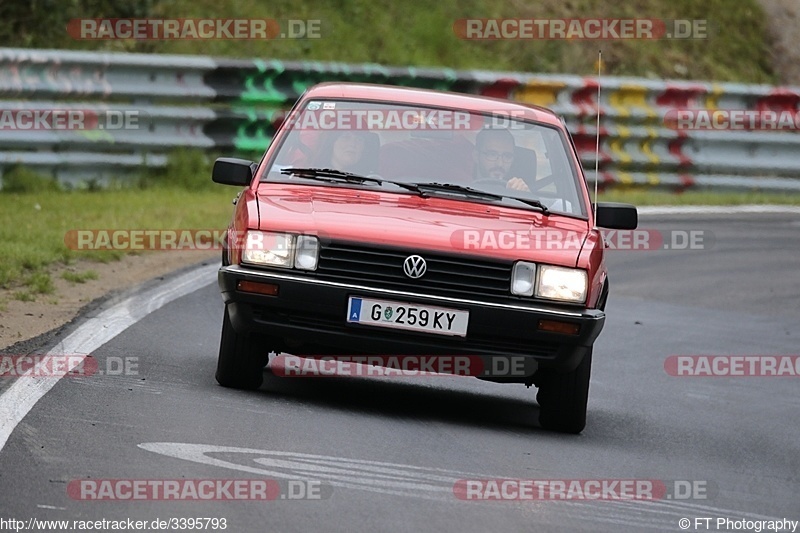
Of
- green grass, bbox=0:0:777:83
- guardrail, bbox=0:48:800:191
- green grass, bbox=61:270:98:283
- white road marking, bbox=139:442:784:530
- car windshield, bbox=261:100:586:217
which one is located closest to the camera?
white road marking, bbox=139:442:784:530

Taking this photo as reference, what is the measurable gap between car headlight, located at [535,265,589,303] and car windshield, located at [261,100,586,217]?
2.22 feet

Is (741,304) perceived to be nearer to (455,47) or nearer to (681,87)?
(681,87)

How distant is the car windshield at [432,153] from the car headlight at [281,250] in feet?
2.43

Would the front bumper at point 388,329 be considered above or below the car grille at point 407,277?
below

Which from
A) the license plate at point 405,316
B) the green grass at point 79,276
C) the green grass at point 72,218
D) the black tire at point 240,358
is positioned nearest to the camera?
the license plate at point 405,316

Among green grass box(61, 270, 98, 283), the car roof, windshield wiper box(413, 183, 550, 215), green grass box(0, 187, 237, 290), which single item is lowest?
green grass box(61, 270, 98, 283)

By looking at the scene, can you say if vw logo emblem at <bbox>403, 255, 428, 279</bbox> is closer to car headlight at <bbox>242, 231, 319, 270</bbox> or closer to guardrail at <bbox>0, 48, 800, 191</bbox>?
car headlight at <bbox>242, 231, 319, 270</bbox>

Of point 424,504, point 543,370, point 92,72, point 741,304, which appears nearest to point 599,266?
point 543,370

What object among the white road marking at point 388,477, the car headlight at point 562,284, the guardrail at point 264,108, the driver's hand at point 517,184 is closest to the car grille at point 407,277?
the car headlight at point 562,284

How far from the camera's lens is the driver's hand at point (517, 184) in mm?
8289

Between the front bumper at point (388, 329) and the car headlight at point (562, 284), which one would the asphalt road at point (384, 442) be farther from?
the car headlight at point (562, 284)

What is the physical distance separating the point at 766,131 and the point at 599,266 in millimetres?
14179

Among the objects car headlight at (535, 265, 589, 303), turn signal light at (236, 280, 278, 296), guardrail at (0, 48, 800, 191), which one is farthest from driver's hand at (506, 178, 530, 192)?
guardrail at (0, 48, 800, 191)

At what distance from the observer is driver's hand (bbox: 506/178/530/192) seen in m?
8.29
